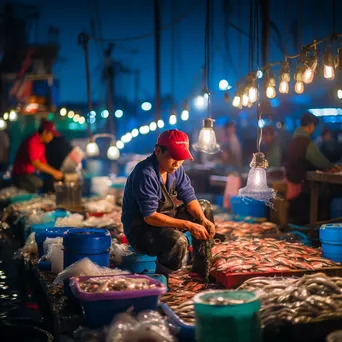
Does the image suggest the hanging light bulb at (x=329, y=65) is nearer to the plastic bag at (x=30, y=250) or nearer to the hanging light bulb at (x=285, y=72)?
the hanging light bulb at (x=285, y=72)

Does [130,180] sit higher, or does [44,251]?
[130,180]

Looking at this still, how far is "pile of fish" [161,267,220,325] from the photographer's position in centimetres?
557

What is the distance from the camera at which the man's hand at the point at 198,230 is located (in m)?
6.79

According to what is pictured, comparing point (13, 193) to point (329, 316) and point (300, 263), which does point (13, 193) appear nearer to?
point (300, 263)

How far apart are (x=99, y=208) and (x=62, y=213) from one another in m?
0.88

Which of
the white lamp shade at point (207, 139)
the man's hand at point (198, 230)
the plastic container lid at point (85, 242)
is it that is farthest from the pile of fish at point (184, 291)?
the white lamp shade at point (207, 139)

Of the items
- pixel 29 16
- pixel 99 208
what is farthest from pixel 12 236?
pixel 29 16

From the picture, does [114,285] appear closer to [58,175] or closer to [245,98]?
[245,98]

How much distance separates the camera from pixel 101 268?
6398 mm

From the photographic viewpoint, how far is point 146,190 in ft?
22.4

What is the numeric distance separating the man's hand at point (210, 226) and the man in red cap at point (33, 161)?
7.29 meters

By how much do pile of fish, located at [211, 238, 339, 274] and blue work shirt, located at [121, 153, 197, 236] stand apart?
2.83ft

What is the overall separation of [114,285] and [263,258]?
248cm

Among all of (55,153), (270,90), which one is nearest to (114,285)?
(270,90)
